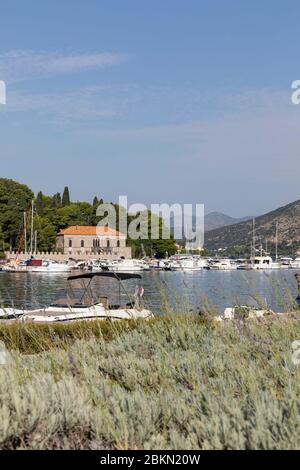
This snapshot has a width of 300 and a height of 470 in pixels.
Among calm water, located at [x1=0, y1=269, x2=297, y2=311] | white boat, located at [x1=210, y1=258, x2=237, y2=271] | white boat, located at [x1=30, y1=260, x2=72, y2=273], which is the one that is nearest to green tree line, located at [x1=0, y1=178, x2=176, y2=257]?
white boat, located at [x1=30, y1=260, x2=72, y2=273]

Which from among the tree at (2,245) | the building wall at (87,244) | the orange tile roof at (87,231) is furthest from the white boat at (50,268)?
the orange tile roof at (87,231)

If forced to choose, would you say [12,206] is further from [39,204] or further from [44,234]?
[39,204]

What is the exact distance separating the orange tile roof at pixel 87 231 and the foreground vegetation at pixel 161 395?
146 metres

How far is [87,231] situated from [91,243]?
11.5ft

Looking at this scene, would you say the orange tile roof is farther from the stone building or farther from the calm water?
the calm water

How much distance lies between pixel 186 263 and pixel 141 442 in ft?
408

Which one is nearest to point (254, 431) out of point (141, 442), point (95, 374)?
point (141, 442)

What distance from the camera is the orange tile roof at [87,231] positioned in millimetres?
152363

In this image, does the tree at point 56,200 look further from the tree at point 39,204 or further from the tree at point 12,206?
the tree at point 12,206

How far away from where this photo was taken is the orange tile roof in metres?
152

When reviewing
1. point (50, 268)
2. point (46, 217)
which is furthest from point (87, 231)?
point (50, 268)

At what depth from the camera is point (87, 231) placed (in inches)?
6156

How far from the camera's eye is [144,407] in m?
4.88

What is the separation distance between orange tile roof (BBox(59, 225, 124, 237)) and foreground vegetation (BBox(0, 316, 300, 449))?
478 ft
